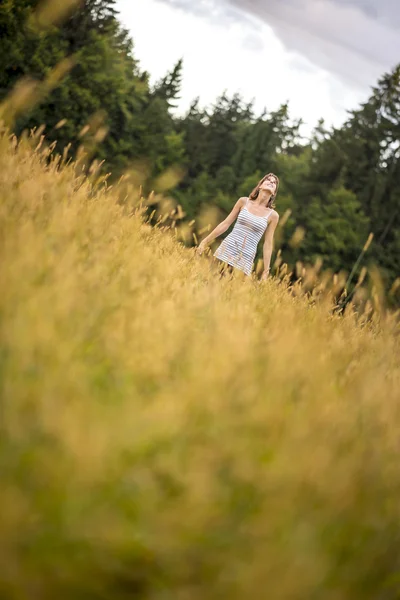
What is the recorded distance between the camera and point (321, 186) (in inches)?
1225

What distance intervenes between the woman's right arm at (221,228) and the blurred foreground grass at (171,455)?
9.67 feet

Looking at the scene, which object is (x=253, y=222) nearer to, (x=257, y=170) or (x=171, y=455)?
(x=171, y=455)

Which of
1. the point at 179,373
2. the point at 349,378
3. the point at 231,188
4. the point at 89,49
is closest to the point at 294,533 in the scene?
the point at 179,373

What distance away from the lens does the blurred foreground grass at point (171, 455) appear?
111cm

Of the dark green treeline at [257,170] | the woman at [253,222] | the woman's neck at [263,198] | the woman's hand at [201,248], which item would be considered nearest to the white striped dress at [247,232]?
the woman at [253,222]

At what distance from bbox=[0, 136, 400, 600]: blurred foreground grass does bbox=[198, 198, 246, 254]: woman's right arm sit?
9.67 feet

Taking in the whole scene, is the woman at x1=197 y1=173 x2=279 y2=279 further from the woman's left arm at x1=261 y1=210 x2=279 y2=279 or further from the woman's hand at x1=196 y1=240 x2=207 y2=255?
the woman's hand at x1=196 y1=240 x2=207 y2=255

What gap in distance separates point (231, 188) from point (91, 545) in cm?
3902

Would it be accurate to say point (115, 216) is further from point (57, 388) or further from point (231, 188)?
point (231, 188)

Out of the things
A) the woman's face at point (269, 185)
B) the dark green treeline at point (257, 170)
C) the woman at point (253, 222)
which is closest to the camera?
the woman at point (253, 222)

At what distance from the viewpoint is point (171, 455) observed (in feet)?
4.21

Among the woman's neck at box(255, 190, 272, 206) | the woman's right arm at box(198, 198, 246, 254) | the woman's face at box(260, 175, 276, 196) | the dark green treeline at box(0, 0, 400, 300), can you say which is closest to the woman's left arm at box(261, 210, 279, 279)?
the woman's neck at box(255, 190, 272, 206)

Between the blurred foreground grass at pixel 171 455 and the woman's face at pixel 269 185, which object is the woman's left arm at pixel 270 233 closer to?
the woman's face at pixel 269 185

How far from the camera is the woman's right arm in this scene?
5.09m
